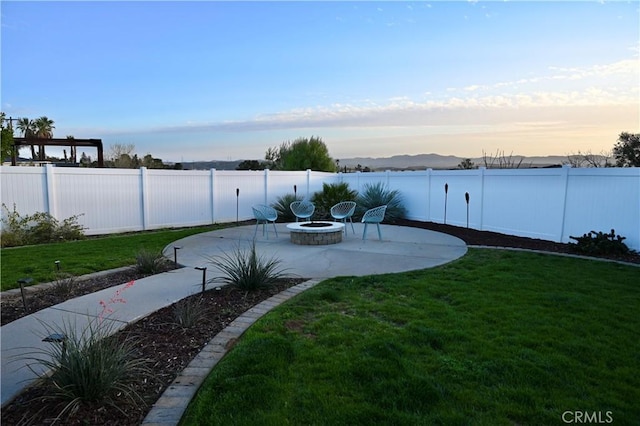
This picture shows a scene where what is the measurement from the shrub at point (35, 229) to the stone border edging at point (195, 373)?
7.84m

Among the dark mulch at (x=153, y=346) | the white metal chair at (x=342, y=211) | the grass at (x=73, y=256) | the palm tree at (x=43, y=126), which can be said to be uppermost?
the palm tree at (x=43, y=126)

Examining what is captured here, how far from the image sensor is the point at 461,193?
11.5 meters

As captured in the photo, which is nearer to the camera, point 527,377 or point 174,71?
point 527,377


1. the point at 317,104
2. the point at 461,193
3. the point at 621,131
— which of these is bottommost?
the point at 461,193

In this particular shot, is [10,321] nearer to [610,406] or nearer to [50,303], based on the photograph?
[50,303]

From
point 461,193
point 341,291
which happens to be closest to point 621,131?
point 461,193

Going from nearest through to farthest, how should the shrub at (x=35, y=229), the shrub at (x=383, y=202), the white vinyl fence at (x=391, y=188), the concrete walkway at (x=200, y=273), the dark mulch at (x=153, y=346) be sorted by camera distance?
the dark mulch at (x=153, y=346), the concrete walkway at (x=200, y=273), the white vinyl fence at (x=391, y=188), the shrub at (x=35, y=229), the shrub at (x=383, y=202)

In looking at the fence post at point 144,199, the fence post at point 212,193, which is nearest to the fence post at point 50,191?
the fence post at point 144,199

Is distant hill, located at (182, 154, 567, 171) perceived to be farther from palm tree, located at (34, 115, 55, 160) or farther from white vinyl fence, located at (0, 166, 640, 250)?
palm tree, located at (34, 115, 55, 160)

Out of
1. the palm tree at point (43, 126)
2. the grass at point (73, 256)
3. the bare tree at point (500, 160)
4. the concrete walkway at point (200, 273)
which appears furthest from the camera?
the palm tree at point (43, 126)

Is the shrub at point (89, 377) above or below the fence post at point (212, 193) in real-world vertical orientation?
below

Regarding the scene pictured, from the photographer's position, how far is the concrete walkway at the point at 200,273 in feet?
10.2

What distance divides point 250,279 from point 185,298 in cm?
82

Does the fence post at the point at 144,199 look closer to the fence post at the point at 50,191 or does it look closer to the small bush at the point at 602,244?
the fence post at the point at 50,191
